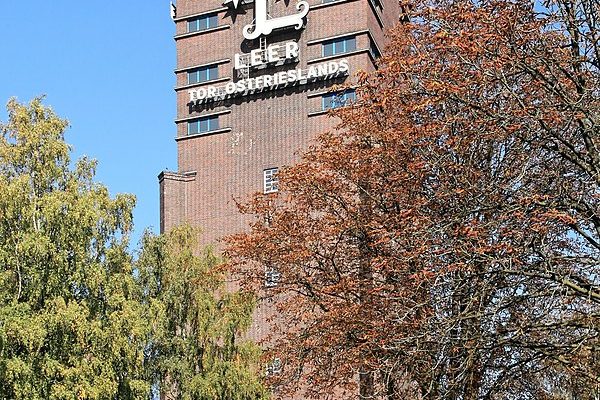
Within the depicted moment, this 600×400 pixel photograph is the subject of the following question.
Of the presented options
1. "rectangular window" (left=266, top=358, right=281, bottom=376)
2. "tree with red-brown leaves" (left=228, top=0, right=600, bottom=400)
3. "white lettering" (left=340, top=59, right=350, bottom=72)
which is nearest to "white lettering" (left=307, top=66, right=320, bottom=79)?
"white lettering" (left=340, top=59, right=350, bottom=72)

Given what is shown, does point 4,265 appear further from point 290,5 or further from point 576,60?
point 290,5

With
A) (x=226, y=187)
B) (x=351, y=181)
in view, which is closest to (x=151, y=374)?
(x=351, y=181)

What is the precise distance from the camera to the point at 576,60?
12836 millimetres

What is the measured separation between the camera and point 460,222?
13672 millimetres

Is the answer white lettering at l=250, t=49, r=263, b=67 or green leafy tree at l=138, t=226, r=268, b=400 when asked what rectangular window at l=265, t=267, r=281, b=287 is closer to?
green leafy tree at l=138, t=226, r=268, b=400

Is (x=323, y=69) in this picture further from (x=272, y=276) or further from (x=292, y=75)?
(x=272, y=276)

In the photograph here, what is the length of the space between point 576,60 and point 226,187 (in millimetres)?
33074

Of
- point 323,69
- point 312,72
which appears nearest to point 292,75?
point 312,72

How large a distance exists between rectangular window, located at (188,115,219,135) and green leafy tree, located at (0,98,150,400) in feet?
61.3

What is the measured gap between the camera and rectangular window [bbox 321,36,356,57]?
141 feet

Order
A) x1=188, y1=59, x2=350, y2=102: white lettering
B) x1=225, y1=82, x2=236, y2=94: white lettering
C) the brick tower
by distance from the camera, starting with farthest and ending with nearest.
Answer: x1=225, y1=82, x2=236, y2=94: white lettering, the brick tower, x1=188, y1=59, x2=350, y2=102: white lettering

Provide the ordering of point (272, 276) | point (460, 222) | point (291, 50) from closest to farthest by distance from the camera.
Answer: point (460, 222) < point (272, 276) < point (291, 50)

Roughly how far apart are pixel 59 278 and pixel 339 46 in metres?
21.7

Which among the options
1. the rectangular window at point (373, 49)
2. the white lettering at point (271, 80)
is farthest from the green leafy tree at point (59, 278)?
the rectangular window at point (373, 49)
